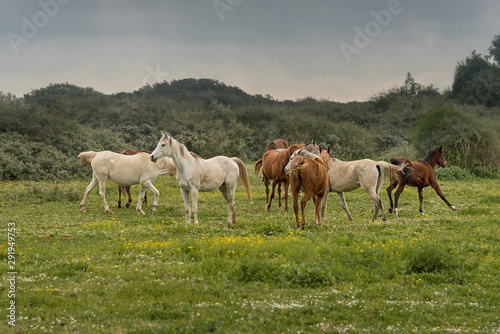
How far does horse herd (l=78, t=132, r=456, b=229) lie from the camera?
38.9 feet

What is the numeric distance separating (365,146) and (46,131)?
82.1 feet

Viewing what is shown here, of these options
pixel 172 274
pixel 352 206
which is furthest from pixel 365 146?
pixel 172 274

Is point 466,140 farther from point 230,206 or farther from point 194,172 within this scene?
point 194,172

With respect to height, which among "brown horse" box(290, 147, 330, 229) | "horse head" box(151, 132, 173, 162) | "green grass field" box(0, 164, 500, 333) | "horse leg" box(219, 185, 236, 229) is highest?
"horse head" box(151, 132, 173, 162)

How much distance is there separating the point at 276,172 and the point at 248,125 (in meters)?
31.7

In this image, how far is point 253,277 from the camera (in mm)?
7766

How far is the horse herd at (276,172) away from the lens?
11844 millimetres

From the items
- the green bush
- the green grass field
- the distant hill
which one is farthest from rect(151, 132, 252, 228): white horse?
the green bush

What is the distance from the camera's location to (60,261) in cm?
839

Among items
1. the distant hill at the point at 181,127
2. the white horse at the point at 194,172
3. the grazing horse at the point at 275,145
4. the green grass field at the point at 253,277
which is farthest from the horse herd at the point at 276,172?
the distant hill at the point at 181,127

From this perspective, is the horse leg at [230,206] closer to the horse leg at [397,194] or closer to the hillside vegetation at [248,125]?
the horse leg at [397,194]

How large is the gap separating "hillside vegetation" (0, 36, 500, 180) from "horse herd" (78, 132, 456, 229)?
1037cm

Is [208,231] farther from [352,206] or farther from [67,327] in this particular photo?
[352,206]

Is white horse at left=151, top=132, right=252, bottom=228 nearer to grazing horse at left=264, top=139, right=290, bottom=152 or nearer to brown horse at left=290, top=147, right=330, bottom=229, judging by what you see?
brown horse at left=290, top=147, right=330, bottom=229
